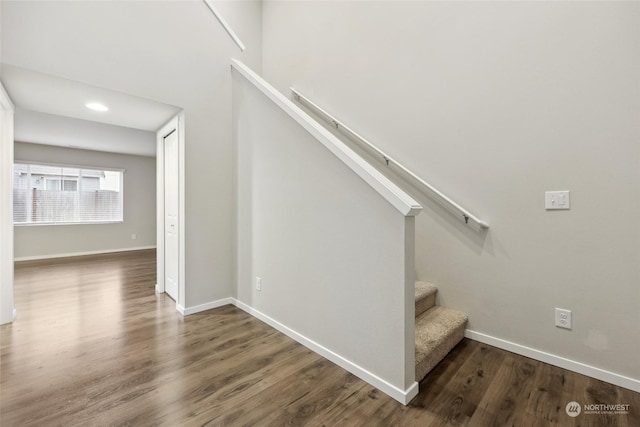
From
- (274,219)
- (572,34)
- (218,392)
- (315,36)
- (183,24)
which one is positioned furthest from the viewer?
(315,36)

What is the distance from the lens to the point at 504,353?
1.97m

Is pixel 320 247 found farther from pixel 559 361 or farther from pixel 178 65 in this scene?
pixel 178 65

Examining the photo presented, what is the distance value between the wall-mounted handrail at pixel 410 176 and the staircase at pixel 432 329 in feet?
2.20

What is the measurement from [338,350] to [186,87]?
277 cm

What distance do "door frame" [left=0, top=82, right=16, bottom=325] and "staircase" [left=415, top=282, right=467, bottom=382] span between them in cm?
348

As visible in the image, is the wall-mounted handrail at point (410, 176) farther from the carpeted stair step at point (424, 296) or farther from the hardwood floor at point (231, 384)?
the hardwood floor at point (231, 384)

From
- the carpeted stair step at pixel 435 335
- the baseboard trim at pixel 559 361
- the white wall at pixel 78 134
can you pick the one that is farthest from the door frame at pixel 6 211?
the baseboard trim at pixel 559 361

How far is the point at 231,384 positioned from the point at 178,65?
9.23 feet

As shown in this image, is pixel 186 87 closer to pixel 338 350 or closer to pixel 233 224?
pixel 233 224

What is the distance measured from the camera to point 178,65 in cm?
264

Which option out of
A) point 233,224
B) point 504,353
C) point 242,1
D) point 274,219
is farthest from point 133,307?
point 242,1

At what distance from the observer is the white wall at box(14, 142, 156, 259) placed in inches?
212

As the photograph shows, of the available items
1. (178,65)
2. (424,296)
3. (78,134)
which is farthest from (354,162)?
(78,134)

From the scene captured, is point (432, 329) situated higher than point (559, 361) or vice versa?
point (432, 329)
